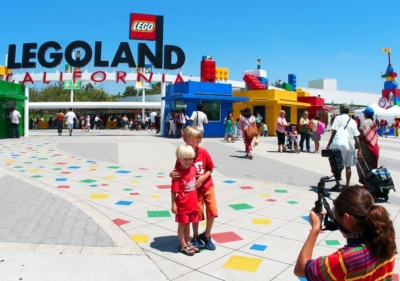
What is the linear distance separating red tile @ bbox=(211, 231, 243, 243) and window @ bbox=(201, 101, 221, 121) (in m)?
16.7

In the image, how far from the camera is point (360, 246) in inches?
69.9

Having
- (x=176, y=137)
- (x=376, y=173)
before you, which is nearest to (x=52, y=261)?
(x=376, y=173)

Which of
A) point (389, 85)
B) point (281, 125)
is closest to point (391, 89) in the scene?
point (389, 85)

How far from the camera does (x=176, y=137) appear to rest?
20469 millimetres

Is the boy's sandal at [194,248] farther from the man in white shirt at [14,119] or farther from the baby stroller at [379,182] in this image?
the man in white shirt at [14,119]

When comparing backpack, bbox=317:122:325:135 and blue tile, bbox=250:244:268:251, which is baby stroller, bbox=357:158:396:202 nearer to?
blue tile, bbox=250:244:268:251

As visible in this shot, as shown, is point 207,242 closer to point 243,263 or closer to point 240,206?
point 243,263

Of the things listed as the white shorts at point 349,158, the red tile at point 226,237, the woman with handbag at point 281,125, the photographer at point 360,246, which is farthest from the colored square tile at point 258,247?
the woman with handbag at point 281,125

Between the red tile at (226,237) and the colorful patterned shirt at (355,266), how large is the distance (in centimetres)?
249

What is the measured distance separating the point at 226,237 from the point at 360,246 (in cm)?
268

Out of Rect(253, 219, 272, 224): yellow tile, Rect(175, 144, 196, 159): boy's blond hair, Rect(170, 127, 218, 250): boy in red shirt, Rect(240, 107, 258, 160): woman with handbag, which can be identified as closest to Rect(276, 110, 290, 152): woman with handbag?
Rect(240, 107, 258, 160): woman with handbag

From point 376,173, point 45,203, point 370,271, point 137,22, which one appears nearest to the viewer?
point 370,271

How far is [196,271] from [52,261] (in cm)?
138

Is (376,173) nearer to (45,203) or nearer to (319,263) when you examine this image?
(319,263)
